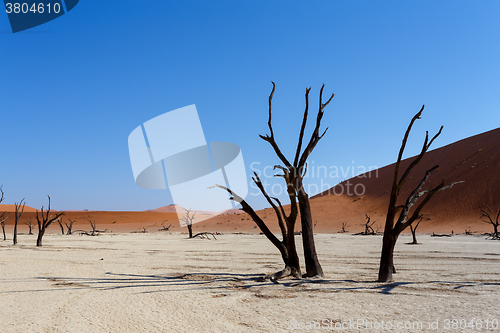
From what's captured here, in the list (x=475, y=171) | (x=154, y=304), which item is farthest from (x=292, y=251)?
(x=475, y=171)

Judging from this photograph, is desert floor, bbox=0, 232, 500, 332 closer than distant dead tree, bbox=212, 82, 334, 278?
Yes

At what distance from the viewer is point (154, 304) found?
237 inches

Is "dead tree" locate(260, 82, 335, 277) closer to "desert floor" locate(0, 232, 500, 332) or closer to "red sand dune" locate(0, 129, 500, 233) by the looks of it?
"desert floor" locate(0, 232, 500, 332)

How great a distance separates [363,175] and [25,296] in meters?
83.5

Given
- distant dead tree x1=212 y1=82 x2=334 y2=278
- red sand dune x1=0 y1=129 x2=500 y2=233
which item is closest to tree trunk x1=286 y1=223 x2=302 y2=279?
distant dead tree x1=212 y1=82 x2=334 y2=278

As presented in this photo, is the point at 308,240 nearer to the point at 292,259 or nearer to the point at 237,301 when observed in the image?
the point at 292,259

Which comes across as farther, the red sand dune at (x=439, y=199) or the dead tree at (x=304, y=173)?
the red sand dune at (x=439, y=199)

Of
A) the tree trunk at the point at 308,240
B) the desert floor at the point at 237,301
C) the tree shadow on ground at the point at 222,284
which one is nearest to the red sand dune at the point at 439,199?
the tree trunk at the point at 308,240

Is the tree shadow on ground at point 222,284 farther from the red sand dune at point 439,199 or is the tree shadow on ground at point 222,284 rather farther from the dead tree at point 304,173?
the red sand dune at point 439,199

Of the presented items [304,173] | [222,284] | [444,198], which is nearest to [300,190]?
[304,173]

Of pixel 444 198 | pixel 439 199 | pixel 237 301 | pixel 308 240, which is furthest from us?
pixel 439 199

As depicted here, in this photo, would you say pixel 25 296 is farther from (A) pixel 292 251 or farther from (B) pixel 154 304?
(A) pixel 292 251

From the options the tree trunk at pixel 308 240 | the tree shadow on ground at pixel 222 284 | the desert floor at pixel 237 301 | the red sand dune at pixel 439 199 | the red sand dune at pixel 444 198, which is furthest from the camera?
the red sand dune at pixel 439 199

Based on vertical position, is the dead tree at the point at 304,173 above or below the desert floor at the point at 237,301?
above
